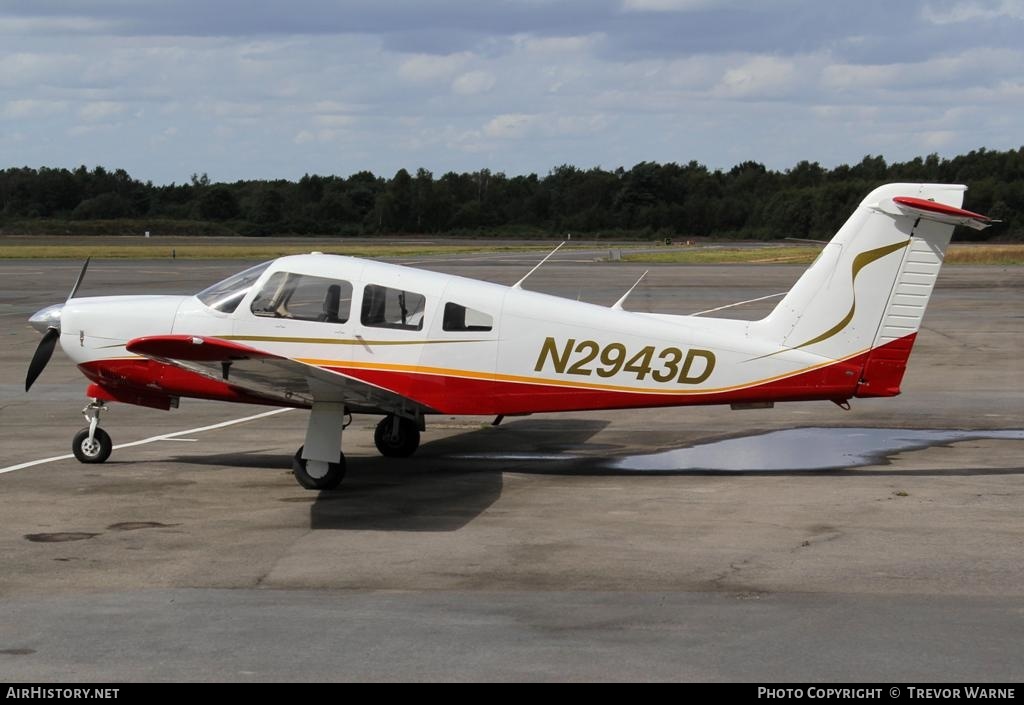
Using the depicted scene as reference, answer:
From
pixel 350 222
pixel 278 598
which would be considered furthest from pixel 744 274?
pixel 350 222

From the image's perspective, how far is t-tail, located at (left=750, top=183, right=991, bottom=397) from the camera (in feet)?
38.0

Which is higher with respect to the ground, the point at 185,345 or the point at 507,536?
the point at 185,345

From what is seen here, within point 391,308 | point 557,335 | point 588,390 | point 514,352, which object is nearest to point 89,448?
point 391,308

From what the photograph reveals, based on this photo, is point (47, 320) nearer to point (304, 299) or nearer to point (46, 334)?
point (46, 334)

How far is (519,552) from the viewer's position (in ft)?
29.7

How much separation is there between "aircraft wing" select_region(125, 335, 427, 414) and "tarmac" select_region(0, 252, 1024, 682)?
2.77ft

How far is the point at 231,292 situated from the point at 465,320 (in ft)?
7.64

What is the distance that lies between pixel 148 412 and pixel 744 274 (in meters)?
38.6

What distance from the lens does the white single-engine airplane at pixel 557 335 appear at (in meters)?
11.7

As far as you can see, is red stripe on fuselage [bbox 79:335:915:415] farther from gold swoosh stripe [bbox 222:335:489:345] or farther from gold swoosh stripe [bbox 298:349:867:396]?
gold swoosh stripe [bbox 222:335:489:345]

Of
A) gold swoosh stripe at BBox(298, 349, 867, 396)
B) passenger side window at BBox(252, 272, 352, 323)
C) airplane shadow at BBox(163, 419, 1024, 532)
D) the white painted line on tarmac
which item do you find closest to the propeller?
the white painted line on tarmac

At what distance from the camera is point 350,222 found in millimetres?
127062

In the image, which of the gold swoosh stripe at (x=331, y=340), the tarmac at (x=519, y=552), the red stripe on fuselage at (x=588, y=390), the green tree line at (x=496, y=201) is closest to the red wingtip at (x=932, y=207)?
the red stripe on fuselage at (x=588, y=390)

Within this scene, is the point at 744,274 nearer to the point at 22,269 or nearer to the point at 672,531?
the point at 22,269
